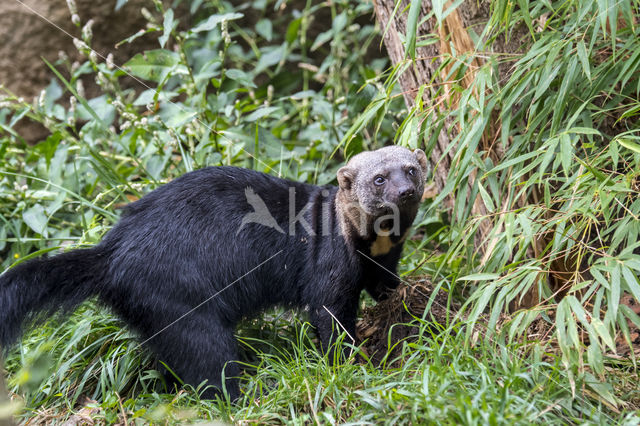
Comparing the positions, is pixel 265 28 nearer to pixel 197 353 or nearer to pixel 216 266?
pixel 216 266

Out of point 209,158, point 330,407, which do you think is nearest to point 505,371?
point 330,407

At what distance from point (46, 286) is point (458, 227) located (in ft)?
6.73

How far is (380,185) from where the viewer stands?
11.2 ft

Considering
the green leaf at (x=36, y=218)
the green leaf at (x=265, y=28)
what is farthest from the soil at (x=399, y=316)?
the green leaf at (x=265, y=28)

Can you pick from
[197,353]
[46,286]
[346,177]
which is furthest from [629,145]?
[46,286]

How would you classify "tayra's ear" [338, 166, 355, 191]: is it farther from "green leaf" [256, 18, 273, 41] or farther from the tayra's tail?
"green leaf" [256, 18, 273, 41]

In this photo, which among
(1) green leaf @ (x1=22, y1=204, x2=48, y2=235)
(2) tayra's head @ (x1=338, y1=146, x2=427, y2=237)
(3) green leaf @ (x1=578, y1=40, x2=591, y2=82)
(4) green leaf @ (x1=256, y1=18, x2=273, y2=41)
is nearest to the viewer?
(3) green leaf @ (x1=578, y1=40, x2=591, y2=82)

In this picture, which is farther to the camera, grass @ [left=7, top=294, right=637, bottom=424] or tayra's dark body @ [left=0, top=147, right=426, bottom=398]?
tayra's dark body @ [left=0, top=147, right=426, bottom=398]

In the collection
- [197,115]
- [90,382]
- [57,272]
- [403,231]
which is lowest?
[90,382]

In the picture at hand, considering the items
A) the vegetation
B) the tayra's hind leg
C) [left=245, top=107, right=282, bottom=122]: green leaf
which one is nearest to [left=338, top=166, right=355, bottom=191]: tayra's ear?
the vegetation

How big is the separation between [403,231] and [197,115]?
5.91ft

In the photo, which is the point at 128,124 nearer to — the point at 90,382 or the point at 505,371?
the point at 90,382

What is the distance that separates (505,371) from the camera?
2.64 metres

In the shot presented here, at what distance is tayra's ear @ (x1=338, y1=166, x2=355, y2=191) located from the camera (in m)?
3.54
